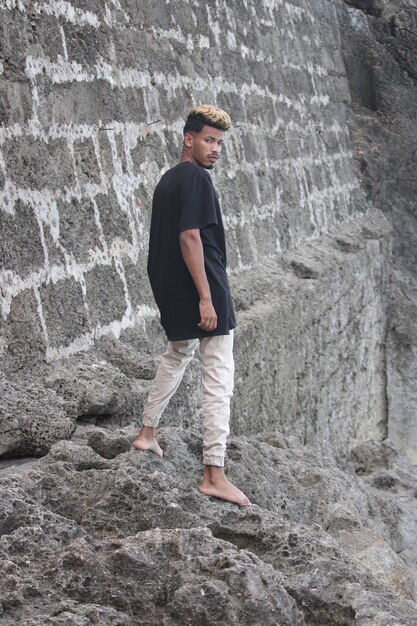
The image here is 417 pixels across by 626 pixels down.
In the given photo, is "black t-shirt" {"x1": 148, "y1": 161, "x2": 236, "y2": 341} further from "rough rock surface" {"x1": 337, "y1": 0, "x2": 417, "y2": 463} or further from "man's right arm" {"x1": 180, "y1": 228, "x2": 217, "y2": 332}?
"rough rock surface" {"x1": 337, "y1": 0, "x2": 417, "y2": 463}

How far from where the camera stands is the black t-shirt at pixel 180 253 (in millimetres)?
3996

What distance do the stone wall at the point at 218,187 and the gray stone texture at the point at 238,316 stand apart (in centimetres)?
2

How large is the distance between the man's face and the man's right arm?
348 millimetres

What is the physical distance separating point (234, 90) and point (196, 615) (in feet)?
18.9

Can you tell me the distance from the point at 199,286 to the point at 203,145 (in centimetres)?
55

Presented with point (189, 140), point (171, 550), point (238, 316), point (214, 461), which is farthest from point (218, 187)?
point (171, 550)

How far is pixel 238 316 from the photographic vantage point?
7.12 meters

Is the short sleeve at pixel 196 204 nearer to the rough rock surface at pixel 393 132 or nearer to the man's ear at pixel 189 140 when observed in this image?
the man's ear at pixel 189 140

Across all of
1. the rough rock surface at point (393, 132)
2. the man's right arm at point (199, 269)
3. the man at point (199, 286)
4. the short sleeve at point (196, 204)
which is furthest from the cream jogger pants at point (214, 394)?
the rough rock surface at point (393, 132)

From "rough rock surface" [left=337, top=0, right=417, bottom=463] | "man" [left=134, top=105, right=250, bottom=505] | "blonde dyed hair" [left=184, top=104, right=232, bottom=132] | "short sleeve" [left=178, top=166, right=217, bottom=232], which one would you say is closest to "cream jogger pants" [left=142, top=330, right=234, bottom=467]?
"man" [left=134, top=105, right=250, bottom=505]

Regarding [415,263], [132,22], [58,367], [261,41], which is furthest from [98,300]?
[415,263]

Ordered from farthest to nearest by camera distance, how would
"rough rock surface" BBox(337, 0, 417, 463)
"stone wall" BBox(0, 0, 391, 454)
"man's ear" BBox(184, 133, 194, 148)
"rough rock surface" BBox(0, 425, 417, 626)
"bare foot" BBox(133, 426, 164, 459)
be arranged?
"rough rock surface" BBox(337, 0, 417, 463), "stone wall" BBox(0, 0, 391, 454), "man's ear" BBox(184, 133, 194, 148), "bare foot" BBox(133, 426, 164, 459), "rough rock surface" BBox(0, 425, 417, 626)

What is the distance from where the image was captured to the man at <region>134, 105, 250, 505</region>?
3986 millimetres

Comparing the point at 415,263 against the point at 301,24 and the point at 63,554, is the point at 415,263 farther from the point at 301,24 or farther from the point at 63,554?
the point at 63,554
